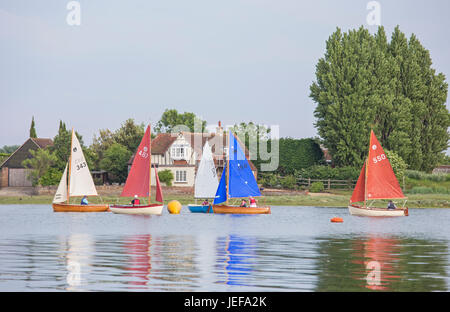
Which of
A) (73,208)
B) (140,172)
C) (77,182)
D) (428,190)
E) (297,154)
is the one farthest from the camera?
(297,154)

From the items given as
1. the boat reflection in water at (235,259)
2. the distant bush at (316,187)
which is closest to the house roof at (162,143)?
the distant bush at (316,187)

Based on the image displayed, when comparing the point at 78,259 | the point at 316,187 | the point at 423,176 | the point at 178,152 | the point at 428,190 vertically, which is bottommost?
the point at 78,259

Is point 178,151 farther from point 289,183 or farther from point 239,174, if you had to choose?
point 239,174

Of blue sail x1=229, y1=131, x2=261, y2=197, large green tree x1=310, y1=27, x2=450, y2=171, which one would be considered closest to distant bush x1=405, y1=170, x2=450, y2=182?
large green tree x1=310, y1=27, x2=450, y2=171

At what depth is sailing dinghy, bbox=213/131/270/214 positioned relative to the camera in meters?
61.2

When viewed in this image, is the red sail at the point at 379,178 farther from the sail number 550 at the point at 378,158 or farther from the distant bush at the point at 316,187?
the distant bush at the point at 316,187

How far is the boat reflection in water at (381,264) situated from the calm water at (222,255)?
Result: 4 cm

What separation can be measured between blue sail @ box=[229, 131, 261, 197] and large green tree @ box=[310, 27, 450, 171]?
30.7m

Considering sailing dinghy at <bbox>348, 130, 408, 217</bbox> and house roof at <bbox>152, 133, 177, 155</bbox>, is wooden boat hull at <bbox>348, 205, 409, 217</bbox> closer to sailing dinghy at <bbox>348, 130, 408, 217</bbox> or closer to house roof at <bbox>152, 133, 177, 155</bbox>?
sailing dinghy at <bbox>348, 130, 408, 217</bbox>

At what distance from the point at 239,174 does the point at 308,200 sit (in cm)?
1837

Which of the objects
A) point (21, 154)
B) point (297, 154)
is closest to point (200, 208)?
point (297, 154)

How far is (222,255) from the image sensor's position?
30.3 metres

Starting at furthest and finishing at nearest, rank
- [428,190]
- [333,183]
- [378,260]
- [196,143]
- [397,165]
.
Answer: [196,143]
[333,183]
[397,165]
[428,190]
[378,260]

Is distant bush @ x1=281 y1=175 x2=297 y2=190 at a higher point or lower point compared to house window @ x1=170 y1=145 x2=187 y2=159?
lower
